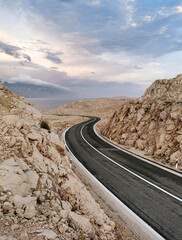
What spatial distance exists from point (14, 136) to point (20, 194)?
294cm

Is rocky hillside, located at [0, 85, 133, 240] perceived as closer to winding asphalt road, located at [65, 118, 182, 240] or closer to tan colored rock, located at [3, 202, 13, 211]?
tan colored rock, located at [3, 202, 13, 211]

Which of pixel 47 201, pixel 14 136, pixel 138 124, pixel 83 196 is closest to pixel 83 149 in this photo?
pixel 138 124

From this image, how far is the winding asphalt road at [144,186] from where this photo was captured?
6906 millimetres

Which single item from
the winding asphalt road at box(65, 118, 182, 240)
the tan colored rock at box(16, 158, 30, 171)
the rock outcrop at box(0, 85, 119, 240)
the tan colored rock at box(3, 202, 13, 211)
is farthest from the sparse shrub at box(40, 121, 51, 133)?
the tan colored rock at box(3, 202, 13, 211)

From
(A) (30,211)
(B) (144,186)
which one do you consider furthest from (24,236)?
(B) (144,186)

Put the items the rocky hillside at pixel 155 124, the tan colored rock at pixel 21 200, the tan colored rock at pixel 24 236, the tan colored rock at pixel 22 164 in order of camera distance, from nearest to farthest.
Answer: the tan colored rock at pixel 24 236 → the tan colored rock at pixel 21 200 → the tan colored rock at pixel 22 164 → the rocky hillside at pixel 155 124

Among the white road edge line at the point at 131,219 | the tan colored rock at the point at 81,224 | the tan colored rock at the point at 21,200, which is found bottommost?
the white road edge line at the point at 131,219

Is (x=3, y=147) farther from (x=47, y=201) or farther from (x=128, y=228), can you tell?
(x=128, y=228)

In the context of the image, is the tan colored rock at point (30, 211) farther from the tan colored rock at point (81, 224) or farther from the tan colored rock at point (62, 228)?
the tan colored rock at point (81, 224)

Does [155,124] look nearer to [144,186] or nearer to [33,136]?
[144,186]

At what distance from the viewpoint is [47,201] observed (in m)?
5.40

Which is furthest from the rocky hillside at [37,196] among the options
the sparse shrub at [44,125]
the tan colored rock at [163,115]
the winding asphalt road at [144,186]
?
the tan colored rock at [163,115]

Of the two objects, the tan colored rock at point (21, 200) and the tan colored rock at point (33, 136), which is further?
the tan colored rock at point (33, 136)

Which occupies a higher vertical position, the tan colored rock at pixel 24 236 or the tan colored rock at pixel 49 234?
the tan colored rock at pixel 24 236
